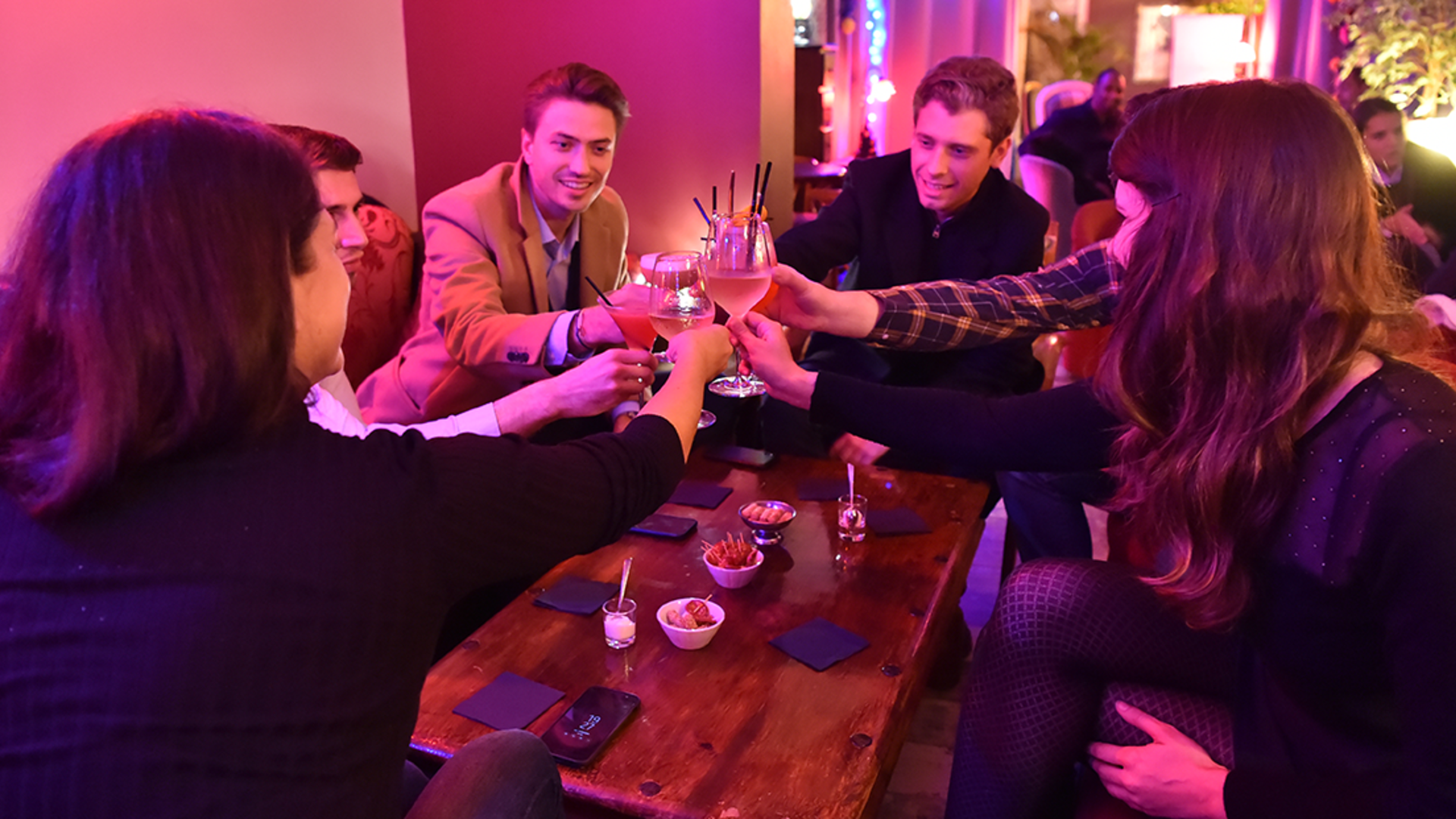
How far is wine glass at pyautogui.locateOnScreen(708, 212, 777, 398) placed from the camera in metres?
1.62

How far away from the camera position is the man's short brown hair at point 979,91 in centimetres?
249

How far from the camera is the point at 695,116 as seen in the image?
10.4 feet

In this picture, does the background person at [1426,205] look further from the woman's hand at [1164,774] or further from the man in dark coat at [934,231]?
the woman's hand at [1164,774]

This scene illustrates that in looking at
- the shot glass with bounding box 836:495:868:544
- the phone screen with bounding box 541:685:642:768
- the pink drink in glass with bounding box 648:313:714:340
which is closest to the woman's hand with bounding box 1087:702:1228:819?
the shot glass with bounding box 836:495:868:544

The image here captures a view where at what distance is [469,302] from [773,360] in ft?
3.17

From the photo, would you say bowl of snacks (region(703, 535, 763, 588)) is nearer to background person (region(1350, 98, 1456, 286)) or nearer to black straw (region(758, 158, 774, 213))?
black straw (region(758, 158, 774, 213))

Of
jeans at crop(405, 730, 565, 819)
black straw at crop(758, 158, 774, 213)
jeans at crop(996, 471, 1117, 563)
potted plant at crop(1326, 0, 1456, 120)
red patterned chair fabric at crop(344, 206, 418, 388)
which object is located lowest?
jeans at crop(996, 471, 1117, 563)

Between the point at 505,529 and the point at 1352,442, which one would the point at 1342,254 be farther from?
the point at 505,529

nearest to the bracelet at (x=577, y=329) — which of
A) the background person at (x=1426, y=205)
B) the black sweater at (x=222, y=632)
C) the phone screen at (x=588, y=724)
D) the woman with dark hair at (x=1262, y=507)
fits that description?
the phone screen at (x=588, y=724)

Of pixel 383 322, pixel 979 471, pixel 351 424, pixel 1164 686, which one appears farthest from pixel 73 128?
pixel 1164 686

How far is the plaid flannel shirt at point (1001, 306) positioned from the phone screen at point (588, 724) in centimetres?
112

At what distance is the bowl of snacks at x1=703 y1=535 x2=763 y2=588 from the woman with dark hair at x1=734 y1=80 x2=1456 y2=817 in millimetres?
445

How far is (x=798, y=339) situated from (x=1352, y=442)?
245 centimetres

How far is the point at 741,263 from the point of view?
1.62 meters
